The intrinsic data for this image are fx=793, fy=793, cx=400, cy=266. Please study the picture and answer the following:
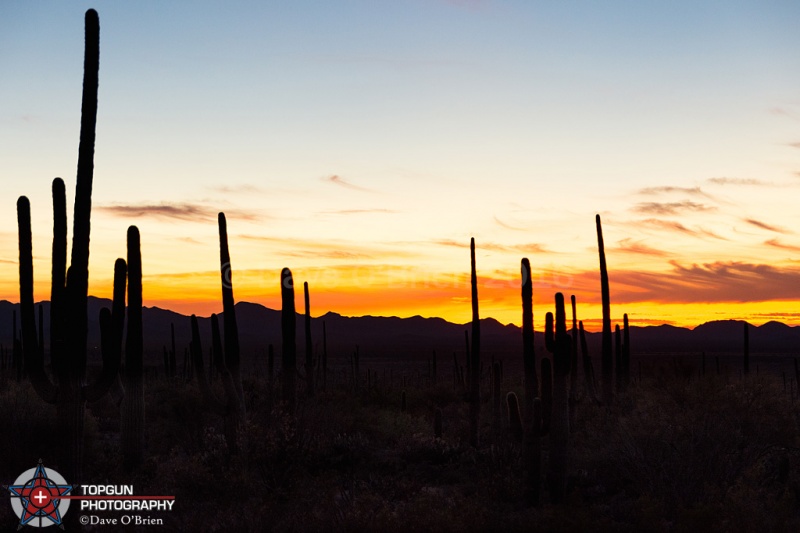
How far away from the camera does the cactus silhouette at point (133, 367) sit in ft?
53.0

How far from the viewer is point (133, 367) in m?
17.0

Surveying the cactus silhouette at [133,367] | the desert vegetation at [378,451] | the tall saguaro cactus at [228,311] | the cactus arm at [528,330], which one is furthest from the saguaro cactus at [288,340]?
the cactus arm at [528,330]

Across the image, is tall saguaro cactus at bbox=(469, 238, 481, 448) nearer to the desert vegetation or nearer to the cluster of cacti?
the desert vegetation

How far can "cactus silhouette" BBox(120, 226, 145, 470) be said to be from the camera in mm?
16141

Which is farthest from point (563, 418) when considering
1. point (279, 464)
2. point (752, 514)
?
point (279, 464)

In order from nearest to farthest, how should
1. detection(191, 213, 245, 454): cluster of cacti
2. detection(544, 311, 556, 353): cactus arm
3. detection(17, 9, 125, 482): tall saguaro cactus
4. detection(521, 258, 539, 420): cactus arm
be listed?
detection(17, 9, 125, 482): tall saguaro cactus < detection(544, 311, 556, 353): cactus arm < detection(191, 213, 245, 454): cluster of cacti < detection(521, 258, 539, 420): cactus arm

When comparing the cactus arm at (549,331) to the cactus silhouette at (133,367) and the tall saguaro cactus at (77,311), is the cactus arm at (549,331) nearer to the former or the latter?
the cactus silhouette at (133,367)

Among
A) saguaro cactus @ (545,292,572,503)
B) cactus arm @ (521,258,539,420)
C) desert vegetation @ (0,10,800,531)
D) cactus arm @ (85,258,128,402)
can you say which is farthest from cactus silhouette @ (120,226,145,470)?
cactus arm @ (521,258,539,420)

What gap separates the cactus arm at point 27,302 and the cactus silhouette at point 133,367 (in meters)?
1.90

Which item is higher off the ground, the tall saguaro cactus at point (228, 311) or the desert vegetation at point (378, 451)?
the tall saguaro cactus at point (228, 311)

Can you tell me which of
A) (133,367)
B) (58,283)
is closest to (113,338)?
(58,283)

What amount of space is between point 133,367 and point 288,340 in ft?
16.6

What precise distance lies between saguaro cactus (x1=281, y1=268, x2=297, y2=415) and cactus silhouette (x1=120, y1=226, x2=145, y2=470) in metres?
3.99

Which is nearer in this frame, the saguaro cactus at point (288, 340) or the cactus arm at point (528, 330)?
the cactus arm at point (528, 330)
